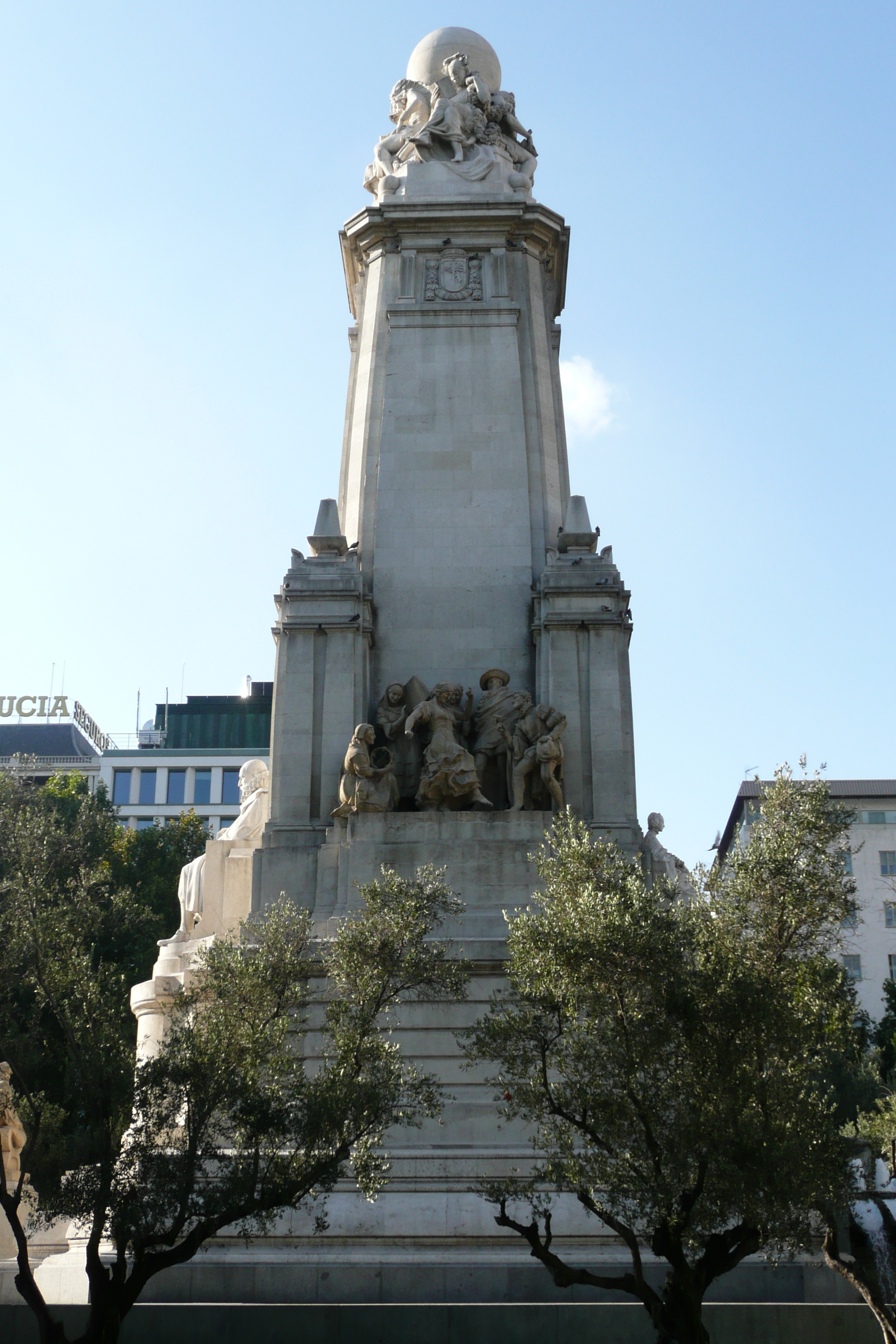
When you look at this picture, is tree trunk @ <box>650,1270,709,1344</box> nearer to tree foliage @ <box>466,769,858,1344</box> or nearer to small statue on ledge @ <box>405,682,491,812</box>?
tree foliage @ <box>466,769,858,1344</box>

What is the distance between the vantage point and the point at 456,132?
29828mm

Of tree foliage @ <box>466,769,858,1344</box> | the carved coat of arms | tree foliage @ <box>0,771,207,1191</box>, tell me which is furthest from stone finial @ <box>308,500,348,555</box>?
tree foliage @ <box>466,769,858,1344</box>

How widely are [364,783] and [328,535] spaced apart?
16.7 feet

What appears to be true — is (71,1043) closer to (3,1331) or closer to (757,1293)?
(3,1331)

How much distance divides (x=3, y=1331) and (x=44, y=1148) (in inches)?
94.4

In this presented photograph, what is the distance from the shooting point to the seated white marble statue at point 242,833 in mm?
25641

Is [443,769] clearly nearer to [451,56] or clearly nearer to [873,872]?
[451,56]

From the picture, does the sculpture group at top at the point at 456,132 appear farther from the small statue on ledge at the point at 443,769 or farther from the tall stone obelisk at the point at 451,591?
the small statue on ledge at the point at 443,769

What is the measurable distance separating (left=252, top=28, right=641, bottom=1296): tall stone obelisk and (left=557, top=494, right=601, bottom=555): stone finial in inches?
1.7

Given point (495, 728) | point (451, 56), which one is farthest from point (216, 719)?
point (495, 728)


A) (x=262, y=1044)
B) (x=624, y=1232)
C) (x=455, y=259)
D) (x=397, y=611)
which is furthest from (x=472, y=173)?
(x=624, y=1232)

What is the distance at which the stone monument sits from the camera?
20.1 m

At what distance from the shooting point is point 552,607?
2555 cm

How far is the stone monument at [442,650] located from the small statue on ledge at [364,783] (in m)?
0.04
